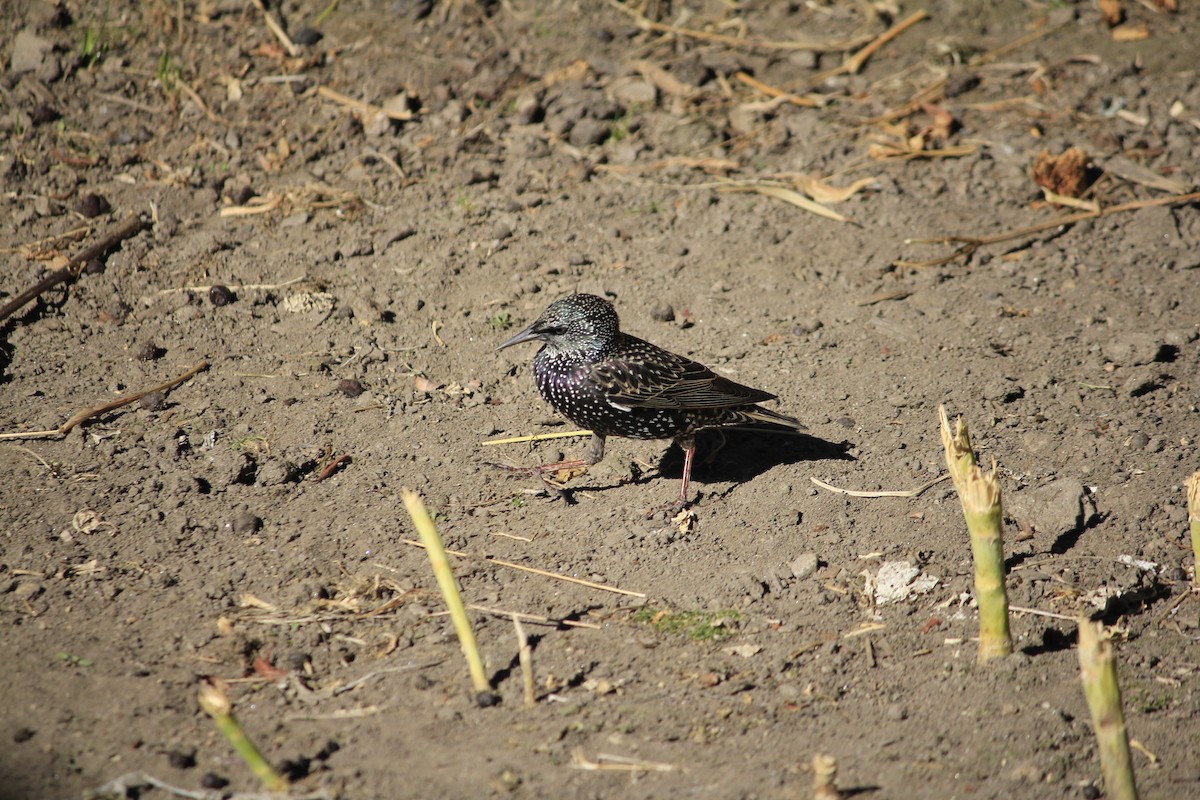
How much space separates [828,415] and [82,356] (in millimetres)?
3953

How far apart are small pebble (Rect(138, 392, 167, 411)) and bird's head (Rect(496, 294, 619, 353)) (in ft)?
5.89

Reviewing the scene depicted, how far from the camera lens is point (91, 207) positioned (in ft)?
21.4

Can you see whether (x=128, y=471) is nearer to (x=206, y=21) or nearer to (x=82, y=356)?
(x=82, y=356)

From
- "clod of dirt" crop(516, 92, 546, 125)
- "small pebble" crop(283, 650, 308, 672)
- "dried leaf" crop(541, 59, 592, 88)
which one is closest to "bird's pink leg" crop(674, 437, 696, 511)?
"small pebble" crop(283, 650, 308, 672)

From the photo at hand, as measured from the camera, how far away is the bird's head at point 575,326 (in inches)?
202

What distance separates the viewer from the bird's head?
5129 mm

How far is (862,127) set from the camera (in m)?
7.48

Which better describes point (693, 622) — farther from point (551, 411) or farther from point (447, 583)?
point (551, 411)

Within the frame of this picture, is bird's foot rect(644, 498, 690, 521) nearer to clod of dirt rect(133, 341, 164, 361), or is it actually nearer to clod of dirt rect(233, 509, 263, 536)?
clod of dirt rect(233, 509, 263, 536)

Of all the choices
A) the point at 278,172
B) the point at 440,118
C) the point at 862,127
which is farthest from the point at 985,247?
the point at 278,172

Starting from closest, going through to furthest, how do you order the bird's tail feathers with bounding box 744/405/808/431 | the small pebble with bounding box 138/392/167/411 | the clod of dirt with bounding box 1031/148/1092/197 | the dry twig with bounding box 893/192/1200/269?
the bird's tail feathers with bounding box 744/405/808/431
the small pebble with bounding box 138/392/167/411
the dry twig with bounding box 893/192/1200/269
the clod of dirt with bounding box 1031/148/1092/197

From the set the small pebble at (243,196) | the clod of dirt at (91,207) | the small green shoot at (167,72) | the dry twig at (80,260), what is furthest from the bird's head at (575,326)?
the small green shoot at (167,72)

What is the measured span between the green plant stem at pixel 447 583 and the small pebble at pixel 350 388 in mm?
2136

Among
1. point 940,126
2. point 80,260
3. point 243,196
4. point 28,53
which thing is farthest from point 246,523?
point 940,126
